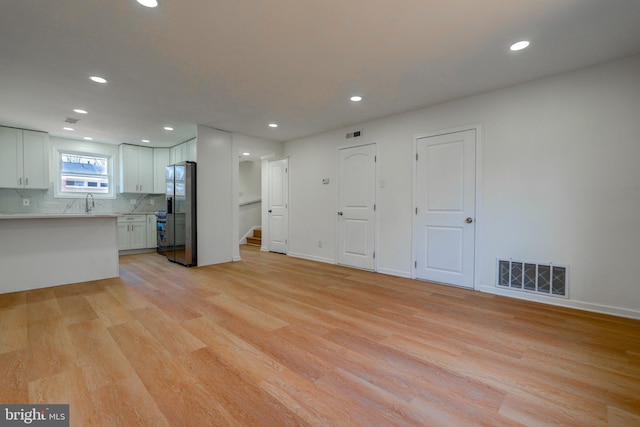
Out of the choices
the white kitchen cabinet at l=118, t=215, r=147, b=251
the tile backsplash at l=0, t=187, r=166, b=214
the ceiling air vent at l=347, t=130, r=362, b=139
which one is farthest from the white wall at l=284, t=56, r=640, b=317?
the tile backsplash at l=0, t=187, r=166, b=214

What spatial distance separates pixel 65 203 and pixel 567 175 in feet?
29.0

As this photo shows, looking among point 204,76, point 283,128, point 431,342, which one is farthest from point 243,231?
point 431,342

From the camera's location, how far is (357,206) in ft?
16.5

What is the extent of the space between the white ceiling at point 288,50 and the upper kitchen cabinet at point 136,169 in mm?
2223

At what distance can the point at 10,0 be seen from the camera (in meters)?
1.98

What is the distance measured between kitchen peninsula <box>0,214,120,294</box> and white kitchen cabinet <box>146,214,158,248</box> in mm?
2462

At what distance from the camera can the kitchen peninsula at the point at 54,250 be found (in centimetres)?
354

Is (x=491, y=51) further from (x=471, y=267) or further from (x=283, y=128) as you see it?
(x=283, y=128)

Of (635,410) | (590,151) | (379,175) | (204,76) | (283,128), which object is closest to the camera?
(635,410)

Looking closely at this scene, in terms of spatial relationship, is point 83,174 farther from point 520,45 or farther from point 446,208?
point 520,45

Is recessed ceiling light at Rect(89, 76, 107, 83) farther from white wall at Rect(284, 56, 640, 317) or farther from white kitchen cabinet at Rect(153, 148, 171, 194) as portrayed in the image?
white wall at Rect(284, 56, 640, 317)

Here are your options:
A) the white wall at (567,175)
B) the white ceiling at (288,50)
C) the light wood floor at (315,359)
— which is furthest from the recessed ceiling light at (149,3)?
the white wall at (567,175)

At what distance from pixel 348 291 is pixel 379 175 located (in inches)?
81.8

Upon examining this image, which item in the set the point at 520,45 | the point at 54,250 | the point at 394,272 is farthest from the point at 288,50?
the point at 54,250
